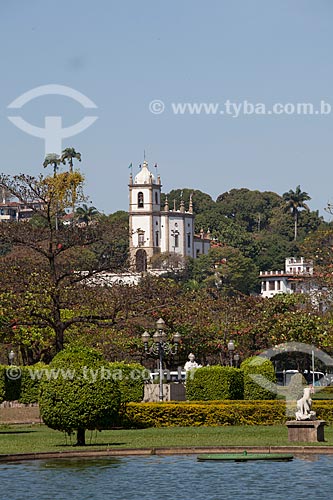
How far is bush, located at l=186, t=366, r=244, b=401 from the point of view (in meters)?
43.7

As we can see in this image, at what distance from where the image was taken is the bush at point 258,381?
45.1 m

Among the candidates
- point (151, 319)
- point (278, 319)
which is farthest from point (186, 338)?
point (278, 319)

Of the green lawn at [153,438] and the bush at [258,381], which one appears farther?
the bush at [258,381]

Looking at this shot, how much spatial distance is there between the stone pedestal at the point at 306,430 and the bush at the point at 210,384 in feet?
39.3

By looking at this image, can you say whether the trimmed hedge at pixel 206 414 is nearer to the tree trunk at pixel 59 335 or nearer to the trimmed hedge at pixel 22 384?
the trimmed hedge at pixel 22 384

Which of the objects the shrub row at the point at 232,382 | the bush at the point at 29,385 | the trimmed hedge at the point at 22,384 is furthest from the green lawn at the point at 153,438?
the shrub row at the point at 232,382

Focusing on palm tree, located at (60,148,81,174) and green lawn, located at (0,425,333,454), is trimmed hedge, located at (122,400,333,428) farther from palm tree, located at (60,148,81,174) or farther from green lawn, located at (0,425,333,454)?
palm tree, located at (60,148,81,174)

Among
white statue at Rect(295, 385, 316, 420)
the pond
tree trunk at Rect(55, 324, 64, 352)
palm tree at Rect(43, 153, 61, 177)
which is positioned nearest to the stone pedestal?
white statue at Rect(295, 385, 316, 420)

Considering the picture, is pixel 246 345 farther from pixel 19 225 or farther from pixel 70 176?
pixel 19 225

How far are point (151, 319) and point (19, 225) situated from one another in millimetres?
25319

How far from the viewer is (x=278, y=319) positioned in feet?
258

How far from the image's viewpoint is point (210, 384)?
43.8 m

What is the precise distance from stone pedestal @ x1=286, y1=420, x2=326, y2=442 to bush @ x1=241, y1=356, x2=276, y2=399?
1337 cm

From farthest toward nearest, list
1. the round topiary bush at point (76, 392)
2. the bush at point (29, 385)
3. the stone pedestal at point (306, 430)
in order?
1. the bush at point (29, 385)
2. the stone pedestal at point (306, 430)
3. the round topiary bush at point (76, 392)
